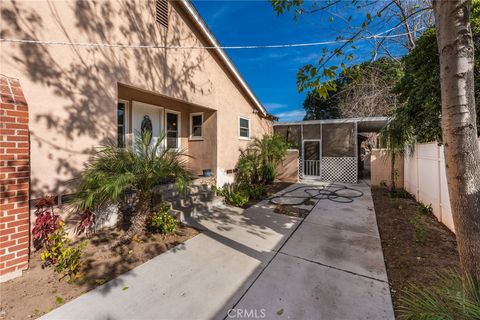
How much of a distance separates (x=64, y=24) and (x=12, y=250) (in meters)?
3.56

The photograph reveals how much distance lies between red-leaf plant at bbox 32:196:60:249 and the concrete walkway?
139 cm

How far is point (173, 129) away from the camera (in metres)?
7.54

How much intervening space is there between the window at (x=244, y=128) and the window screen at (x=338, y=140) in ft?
15.0

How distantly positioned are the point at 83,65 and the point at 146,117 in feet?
8.70

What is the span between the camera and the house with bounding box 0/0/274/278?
296 cm

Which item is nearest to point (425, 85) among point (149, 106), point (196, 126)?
point (196, 126)

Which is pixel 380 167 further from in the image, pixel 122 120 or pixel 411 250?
pixel 122 120

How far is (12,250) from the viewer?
2846mm

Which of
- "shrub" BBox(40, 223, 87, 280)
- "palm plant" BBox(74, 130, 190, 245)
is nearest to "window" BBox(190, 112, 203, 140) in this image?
"palm plant" BBox(74, 130, 190, 245)

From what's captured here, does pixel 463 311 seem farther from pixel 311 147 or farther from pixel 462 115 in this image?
pixel 311 147

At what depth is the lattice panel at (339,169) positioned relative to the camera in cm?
1117

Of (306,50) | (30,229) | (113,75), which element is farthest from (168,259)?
(306,50)

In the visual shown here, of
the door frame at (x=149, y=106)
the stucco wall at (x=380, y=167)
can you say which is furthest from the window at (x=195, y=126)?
the stucco wall at (x=380, y=167)

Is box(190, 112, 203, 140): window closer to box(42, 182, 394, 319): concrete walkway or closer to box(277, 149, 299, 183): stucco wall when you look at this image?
box(42, 182, 394, 319): concrete walkway
